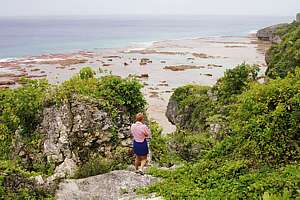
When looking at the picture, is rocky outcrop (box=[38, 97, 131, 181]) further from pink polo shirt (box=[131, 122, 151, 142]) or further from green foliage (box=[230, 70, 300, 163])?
green foliage (box=[230, 70, 300, 163])

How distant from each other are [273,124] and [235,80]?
17695 mm

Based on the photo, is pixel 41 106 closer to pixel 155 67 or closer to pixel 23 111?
pixel 23 111

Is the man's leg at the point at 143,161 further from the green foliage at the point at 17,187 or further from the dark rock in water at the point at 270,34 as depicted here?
the dark rock in water at the point at 270,34

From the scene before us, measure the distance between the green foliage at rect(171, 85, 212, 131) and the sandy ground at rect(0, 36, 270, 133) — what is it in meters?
2.52

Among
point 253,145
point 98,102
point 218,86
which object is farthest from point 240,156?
point 218,86

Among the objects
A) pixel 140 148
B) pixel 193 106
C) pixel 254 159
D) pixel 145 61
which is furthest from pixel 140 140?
pixel 145 61

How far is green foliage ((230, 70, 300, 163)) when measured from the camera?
44.0ft

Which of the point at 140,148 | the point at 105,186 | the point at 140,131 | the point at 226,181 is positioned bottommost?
the point at 105,186

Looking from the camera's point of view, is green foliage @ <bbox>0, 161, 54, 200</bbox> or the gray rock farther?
the gray rock

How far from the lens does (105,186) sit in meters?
13.9

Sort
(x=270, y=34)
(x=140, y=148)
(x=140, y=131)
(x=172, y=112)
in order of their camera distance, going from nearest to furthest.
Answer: (x=140, y=131) < (x=140, y=148) < (x=172, y=112) < (x=270, y=34)

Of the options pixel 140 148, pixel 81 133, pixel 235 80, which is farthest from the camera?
pixel 235 80

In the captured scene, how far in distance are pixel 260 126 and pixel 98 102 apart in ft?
24.0

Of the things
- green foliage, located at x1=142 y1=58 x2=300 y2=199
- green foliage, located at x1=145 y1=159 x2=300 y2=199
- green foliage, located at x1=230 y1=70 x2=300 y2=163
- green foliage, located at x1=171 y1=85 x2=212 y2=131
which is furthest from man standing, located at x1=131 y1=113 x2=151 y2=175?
green foliage, located at x1=171 y1=85 x2=212 y2=131
